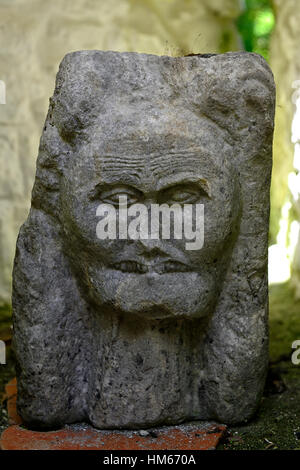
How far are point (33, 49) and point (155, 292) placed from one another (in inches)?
68.8

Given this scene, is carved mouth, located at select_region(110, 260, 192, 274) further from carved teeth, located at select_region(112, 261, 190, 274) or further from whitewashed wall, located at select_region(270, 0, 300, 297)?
whitewashed wall, located at select_region(270, 0, 300, 297)

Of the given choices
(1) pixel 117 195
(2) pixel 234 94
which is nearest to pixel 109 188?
(1) pixel 117 195

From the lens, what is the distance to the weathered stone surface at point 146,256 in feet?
7.23

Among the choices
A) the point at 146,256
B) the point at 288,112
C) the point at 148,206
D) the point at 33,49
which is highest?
the point at 33,49

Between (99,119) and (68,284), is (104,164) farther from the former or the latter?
(68,284)

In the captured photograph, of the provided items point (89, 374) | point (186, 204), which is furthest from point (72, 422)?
point (186, 204)

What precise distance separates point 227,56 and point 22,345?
1.09 meters

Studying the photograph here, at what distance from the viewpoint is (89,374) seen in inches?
96.6

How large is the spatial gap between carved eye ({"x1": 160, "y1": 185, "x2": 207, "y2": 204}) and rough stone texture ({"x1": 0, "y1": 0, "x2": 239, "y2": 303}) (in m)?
1.47

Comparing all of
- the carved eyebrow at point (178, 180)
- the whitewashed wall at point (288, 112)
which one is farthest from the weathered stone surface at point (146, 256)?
the whitewashed wall at point (288, 112)

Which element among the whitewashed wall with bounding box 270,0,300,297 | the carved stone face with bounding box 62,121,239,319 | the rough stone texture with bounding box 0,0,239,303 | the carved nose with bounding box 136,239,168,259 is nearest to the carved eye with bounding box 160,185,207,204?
the carved stone face with bounding box 62,121,239,319

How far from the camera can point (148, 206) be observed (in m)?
2.22

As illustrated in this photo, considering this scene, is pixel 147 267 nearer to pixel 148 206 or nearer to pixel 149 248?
pixel 149 248

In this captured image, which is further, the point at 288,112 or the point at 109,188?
the point at 288,112
